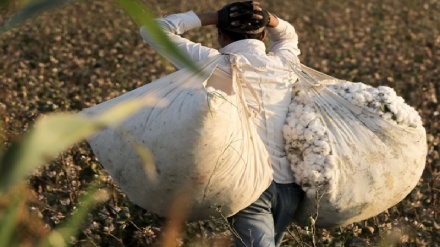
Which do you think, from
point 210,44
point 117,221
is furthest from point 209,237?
point 210,44

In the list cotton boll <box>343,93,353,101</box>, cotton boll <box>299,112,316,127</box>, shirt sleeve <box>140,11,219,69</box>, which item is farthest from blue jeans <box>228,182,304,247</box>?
shirt sleeve <box>140,11,219,69</box>

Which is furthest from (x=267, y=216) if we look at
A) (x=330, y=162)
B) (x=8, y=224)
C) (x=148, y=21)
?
(x=148, y=21)

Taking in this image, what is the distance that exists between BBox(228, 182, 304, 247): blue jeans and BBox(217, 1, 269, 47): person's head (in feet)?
2.03

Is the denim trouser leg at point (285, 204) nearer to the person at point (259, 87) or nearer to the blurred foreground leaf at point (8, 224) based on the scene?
the person at point (259, 87)

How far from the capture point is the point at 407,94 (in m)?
7.98

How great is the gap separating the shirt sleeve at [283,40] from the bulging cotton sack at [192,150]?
1.60 feet

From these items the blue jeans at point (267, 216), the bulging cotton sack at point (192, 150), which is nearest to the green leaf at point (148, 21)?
the bulging cotton sack at point (192, 150)

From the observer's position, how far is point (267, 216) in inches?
153

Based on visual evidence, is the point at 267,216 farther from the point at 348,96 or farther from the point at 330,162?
the point at 348,96

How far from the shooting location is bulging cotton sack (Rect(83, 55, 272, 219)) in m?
3.55

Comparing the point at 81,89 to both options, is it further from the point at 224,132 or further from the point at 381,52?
the point at 224,132

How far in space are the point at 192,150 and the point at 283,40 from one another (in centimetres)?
108

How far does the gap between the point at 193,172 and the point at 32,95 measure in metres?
4.03

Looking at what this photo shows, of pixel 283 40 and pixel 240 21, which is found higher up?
pixel 240 21
